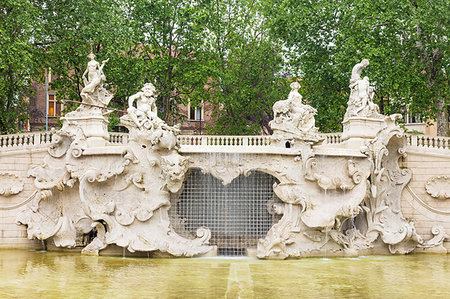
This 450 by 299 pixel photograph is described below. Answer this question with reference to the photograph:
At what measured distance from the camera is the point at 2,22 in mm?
25484

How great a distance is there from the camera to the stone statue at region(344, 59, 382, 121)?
802 inches

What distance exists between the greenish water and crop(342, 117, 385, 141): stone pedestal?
437 centimetres

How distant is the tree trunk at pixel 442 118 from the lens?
93.1ft

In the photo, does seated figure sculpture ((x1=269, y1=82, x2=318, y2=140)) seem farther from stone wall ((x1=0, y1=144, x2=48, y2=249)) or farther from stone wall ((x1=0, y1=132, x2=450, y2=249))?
stone wall ((x1=0, y1=144, x2=48, y2=249))

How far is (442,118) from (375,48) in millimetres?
4997

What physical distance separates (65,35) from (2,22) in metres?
3.97

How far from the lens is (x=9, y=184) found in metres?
20.9

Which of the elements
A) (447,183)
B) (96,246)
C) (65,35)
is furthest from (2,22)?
(447,183)

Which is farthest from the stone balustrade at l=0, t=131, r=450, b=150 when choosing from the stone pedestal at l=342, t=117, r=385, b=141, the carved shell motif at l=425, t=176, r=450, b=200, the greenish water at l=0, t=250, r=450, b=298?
the greenish water at l=0, t=250, r=450, b=298

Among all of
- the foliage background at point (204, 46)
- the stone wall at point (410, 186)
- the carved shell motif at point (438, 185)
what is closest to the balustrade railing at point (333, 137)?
the stone wall at point (410, 186)

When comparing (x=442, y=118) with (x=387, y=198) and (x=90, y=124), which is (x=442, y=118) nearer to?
(x=387, y=198)

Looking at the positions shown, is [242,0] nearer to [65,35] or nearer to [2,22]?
[65,35]

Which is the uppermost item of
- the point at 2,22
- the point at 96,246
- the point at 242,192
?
the point at 2,22

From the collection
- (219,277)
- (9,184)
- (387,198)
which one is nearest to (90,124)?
(9,184)
